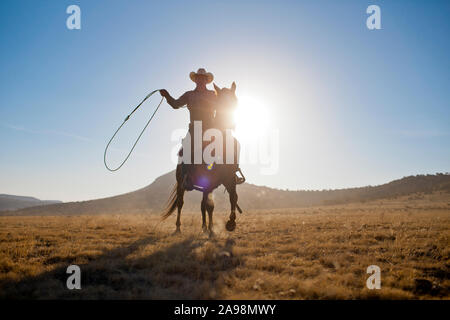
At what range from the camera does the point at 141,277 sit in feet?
14.2

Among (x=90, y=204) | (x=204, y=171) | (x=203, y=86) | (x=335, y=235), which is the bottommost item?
(x=90, y=204)

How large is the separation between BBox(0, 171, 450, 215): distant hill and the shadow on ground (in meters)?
42.3

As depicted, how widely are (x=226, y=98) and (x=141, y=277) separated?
223 inches

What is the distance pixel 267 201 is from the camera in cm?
5703

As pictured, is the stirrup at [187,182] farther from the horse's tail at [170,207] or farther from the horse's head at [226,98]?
the horse's head at [226,98]

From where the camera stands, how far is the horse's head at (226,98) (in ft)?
27.3

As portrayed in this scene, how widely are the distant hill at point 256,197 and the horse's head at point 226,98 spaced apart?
40178mm

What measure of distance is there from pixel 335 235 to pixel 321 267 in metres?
3.33

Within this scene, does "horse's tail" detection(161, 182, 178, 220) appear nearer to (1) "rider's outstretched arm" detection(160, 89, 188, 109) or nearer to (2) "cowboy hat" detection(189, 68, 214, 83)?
(1) "rider's outstretched arm" detection(160, 89, 188, 109)

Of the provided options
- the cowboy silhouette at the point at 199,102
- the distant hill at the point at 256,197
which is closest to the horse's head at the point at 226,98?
the cowboy silhouette at the point at 199,102

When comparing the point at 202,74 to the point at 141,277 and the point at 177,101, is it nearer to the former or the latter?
the point at 177,101

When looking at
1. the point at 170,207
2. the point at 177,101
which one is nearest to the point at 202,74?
the point at 177,101

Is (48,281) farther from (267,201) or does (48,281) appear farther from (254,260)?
(267,201)
